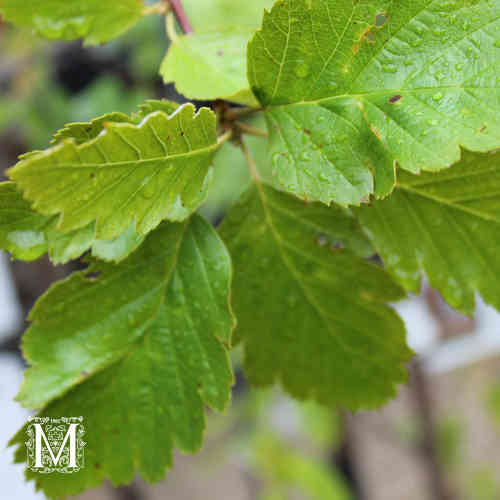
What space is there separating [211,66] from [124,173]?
180mm

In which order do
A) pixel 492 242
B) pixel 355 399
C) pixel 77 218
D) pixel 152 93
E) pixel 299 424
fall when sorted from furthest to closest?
1. pixel 299 424
2. pixel 152 93
3. pixel 355 399
4. pixel 492 242
5. pixel 77 218

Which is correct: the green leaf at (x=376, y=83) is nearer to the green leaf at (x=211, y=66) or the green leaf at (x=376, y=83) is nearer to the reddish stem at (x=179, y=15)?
the green leaf at (x=211, y=66)

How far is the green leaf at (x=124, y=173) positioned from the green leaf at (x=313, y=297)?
13cm

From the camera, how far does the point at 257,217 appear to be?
22.1 inches

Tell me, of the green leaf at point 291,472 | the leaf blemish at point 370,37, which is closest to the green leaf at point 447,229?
the leaf blemish at point 370,37

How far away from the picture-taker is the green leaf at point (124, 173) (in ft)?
1.13

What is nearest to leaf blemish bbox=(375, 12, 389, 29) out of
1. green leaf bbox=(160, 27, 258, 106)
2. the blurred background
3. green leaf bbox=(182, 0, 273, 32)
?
green leaf bbox=(160, 27, 258, 106)

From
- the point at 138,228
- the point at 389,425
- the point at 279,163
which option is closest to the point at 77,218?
the point at 138,228

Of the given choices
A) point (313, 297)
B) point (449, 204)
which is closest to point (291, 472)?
point (313, 297)

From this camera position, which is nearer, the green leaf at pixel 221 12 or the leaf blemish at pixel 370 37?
the leaf blemish at pixel 370 37

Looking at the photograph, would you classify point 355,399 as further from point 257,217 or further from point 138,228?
point 138,228

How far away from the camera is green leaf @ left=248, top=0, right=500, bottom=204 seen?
39 centimetres

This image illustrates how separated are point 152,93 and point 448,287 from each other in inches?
49.3

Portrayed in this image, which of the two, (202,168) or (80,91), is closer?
(202,168)
